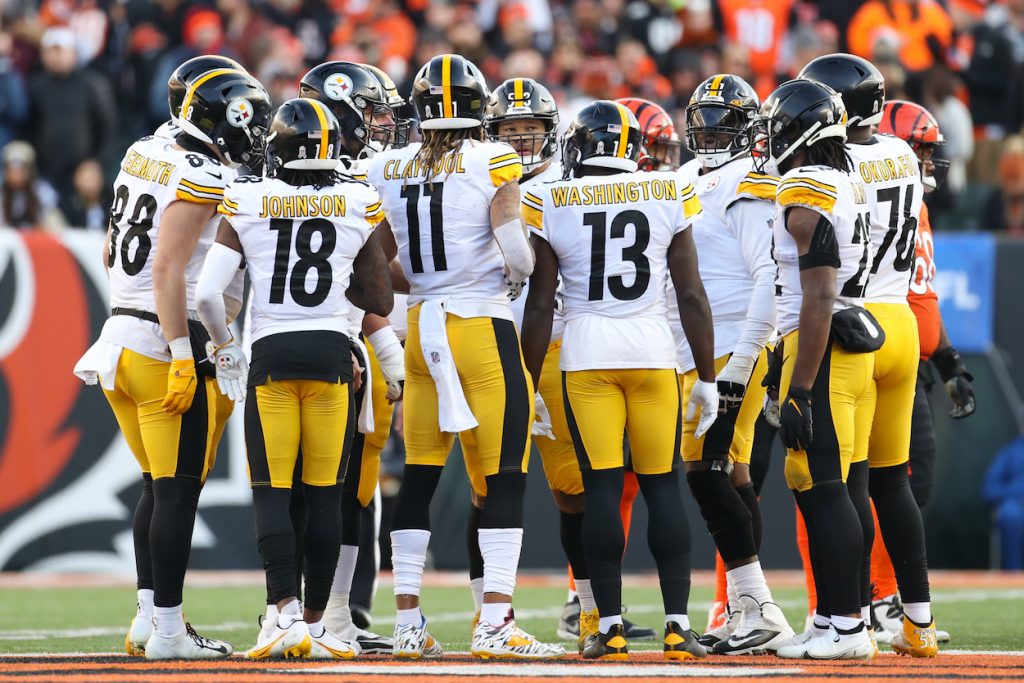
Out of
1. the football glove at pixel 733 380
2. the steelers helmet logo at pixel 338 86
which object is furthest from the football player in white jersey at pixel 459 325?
the football glove at pixel 733 380

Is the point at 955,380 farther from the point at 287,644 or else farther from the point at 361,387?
the point at 287,644

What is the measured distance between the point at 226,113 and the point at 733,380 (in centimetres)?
219

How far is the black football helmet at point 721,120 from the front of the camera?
6750 mm

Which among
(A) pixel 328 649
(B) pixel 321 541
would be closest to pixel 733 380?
(B) pixel 321 541

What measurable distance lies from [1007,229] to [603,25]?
15.3ft

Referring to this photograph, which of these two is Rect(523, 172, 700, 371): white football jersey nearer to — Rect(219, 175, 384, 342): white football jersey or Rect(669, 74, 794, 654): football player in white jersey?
Rect(669, 74, 794, 654): football player in white jersey

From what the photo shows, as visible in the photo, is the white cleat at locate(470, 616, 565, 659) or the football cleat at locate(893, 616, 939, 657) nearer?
the white cleat at locate(470, 616, 565, 659)

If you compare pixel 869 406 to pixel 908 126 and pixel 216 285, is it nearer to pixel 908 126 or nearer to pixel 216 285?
pixel 908 126

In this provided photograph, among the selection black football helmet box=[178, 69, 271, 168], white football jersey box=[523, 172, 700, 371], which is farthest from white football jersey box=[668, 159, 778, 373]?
black football helmet box=[178, 69, 271, 168]

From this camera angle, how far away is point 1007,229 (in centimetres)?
1153

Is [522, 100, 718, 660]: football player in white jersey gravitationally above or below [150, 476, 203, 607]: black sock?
Answer: above

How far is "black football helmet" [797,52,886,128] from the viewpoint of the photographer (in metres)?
6.05

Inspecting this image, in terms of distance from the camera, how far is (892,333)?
5.90m

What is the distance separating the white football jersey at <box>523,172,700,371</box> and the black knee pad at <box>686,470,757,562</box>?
0.71m
